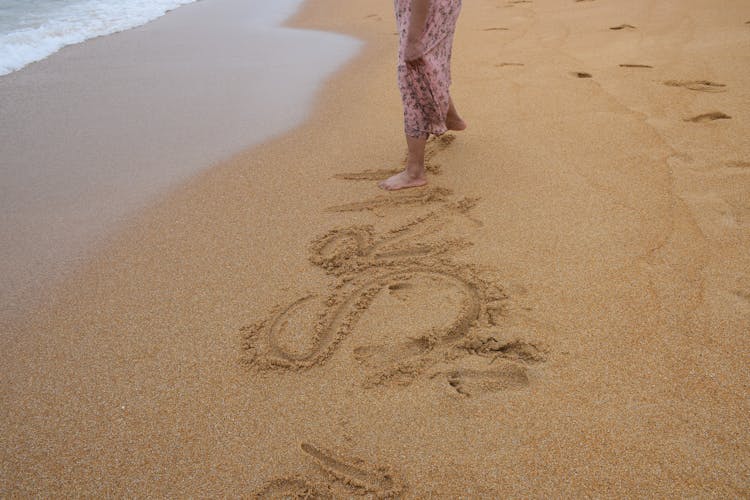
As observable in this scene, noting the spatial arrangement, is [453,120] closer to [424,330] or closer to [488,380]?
[424,330]

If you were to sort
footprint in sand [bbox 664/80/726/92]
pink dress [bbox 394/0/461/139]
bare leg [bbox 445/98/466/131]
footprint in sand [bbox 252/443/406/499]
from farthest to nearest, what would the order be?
footprint in sand [bbox 664/80/726/92], bare leg [bbox 445/98/466/131], pink dress [bbox 394/0/461/139], footprint in sand [bbox 252/443/406/499]

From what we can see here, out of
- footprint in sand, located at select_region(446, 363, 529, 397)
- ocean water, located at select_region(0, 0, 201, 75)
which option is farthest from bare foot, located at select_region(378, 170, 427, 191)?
ocean water, located at select_region(0, 0, 201, 75)

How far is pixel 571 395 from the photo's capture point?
4.71ft

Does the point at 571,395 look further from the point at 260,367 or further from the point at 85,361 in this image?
the point at 85,361

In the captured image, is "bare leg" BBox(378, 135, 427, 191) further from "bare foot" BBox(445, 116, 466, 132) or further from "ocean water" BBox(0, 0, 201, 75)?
"ocean water" BBox(0, 0, 201, 75)

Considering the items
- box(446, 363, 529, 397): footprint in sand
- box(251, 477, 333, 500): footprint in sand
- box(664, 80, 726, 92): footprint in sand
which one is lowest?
box(251, 477, 333, 500): footprint in sand

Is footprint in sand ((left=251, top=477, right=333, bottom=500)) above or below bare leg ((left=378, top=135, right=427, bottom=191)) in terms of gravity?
below

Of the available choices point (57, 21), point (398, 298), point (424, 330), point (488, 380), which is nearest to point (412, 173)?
point (398, 298)

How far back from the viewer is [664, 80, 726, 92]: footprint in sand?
320cm

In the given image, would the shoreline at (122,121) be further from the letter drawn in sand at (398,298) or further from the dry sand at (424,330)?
the letter drawn in sand at (398,298)

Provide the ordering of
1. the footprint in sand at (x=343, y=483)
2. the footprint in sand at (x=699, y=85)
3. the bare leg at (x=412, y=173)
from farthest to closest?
the footprint in sand at (x=699, y=85), the bare leg at (x=412, y=173), the footprint in sand at (x=343, y=483)

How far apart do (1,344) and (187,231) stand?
0.83m

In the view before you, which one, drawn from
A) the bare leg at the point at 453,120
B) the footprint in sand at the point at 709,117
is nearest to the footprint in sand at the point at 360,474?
the bare leg at the point at 453,120

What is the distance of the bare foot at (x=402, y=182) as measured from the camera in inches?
102
